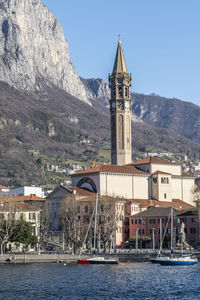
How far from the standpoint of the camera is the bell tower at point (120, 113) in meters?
185

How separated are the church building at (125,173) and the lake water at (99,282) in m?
51.8

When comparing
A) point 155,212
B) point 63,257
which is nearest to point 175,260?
point 63,257

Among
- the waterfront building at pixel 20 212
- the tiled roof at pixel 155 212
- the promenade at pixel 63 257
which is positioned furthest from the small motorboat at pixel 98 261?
the tiled roof at pixel 155 212

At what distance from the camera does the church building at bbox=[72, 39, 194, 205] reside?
17525 cm

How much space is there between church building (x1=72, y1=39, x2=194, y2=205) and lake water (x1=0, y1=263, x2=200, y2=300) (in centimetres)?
5182

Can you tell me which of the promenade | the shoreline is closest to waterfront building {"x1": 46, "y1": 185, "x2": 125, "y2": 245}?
the promenade

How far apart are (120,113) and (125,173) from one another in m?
19.1

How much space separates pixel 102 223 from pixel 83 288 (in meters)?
65.5

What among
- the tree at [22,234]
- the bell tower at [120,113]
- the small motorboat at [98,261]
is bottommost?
the small motorboat at [98,261]

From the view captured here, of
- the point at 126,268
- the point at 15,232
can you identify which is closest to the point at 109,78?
the point at 15,232

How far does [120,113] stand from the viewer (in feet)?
615

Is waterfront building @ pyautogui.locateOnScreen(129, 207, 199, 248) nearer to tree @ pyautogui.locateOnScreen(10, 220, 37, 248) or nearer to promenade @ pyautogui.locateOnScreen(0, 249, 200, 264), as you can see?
promenade @ pyautogui.locateOnScreen(0, 249, 200, 264)

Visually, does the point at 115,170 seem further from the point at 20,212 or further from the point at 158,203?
the point at 20,212

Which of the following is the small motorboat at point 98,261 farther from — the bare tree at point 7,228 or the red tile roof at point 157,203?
the red tile roof at point 157,203
